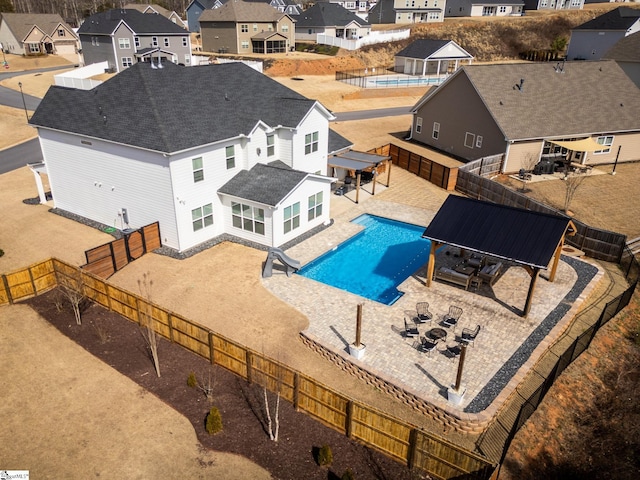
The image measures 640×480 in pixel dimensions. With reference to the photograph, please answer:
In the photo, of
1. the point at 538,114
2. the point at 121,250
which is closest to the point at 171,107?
the point at 121,250

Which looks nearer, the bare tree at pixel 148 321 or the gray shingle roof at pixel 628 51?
the bare tree at pixel 148 321

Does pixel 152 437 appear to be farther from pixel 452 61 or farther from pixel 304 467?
pixel 452 61

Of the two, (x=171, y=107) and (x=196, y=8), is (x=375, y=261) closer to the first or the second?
(x=171, y=107)

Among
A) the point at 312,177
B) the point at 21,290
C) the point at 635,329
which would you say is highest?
the point at 312,177

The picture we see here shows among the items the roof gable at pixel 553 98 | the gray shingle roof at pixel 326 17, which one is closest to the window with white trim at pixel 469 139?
the roof gable at pixel 553 98

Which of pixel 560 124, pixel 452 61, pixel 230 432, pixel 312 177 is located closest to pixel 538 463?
pixel 230 432

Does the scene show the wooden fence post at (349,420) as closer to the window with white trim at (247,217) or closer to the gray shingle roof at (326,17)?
the window with white trim at (247,217)
